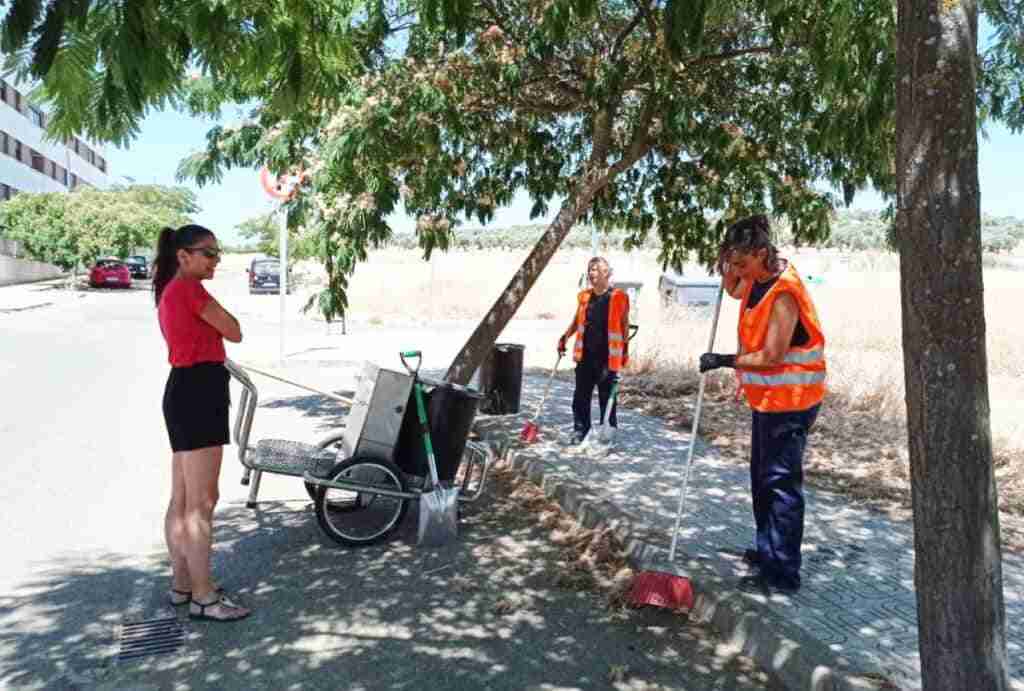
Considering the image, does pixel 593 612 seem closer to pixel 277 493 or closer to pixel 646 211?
pixel 277 493

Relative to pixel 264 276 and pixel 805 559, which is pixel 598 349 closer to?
pixel 805 559

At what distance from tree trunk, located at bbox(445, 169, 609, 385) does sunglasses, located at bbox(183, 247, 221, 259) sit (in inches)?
170

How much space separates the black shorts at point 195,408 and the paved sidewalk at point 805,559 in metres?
2.50

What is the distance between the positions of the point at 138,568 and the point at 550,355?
38.2 feet

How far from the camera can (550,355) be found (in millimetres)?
16172

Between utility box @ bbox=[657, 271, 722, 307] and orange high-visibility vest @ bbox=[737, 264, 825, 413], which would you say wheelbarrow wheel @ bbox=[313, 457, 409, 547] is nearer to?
orange high-visibility vest @ bbox=[737, 264, 825, 413]

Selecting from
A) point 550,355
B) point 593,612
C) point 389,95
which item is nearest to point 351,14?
point 389,95

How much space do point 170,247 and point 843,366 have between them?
10211 mm

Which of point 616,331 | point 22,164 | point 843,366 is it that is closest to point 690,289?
point 843,366

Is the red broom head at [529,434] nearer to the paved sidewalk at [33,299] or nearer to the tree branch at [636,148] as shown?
the tree branch at [636,148]

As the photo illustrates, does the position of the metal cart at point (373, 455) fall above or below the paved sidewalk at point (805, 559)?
above

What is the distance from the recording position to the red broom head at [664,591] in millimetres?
4418

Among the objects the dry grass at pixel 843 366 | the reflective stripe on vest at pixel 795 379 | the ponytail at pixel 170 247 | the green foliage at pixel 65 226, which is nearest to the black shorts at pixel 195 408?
the ponytail at pixel 170 247

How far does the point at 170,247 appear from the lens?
4.28 metres
